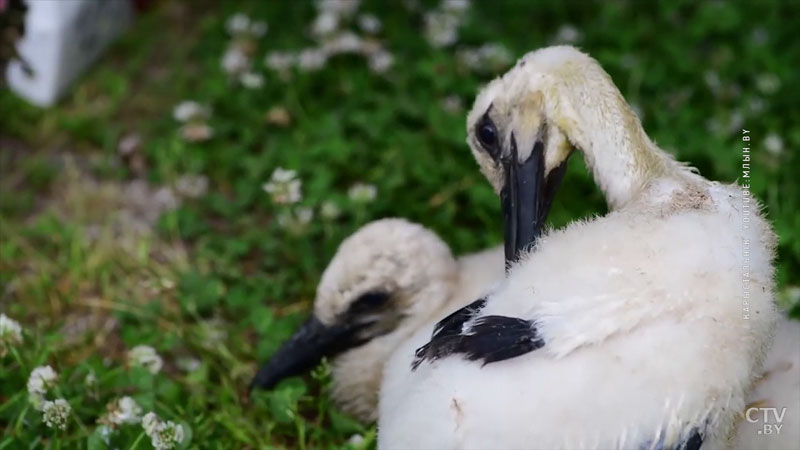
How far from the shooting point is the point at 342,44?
15.0 ft

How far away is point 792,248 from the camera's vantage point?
3.60m

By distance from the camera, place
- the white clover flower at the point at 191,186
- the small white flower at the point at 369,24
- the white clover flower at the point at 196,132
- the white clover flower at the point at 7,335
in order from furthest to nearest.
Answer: the small white flower at the point at 369,24
the white clover flower at the point at 196,132
the white clover flower at the point at 191,186
the white clover flower at the point at 7,335

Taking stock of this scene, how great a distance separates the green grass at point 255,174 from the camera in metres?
3.14

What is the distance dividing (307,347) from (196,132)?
4.42 ft

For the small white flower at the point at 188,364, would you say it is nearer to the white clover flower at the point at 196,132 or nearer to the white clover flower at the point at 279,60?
the white clover flower at the point at 196,132

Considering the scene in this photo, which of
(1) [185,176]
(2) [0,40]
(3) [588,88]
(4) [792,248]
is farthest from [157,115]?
(4) [792,248]

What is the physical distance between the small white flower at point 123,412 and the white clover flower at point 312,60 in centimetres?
204

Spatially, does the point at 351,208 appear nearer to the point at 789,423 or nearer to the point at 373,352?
the point at 373,352

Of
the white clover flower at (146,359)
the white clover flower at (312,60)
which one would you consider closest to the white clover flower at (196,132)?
the white clover flower at (312,60)

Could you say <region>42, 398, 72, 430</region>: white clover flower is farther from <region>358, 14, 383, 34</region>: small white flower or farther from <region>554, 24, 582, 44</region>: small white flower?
<region>554, 24, 582, 44</region>: small white flower

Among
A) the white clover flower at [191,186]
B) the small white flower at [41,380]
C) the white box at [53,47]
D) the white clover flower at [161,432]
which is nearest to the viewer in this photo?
the white clover flower at [161,432]

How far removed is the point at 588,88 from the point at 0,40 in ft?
6.68

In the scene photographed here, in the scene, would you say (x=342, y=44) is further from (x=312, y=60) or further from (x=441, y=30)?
(x=441, y=30)

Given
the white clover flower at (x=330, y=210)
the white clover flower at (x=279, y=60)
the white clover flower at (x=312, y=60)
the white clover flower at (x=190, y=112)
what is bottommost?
the white clover flower at (x=330, y=210)
